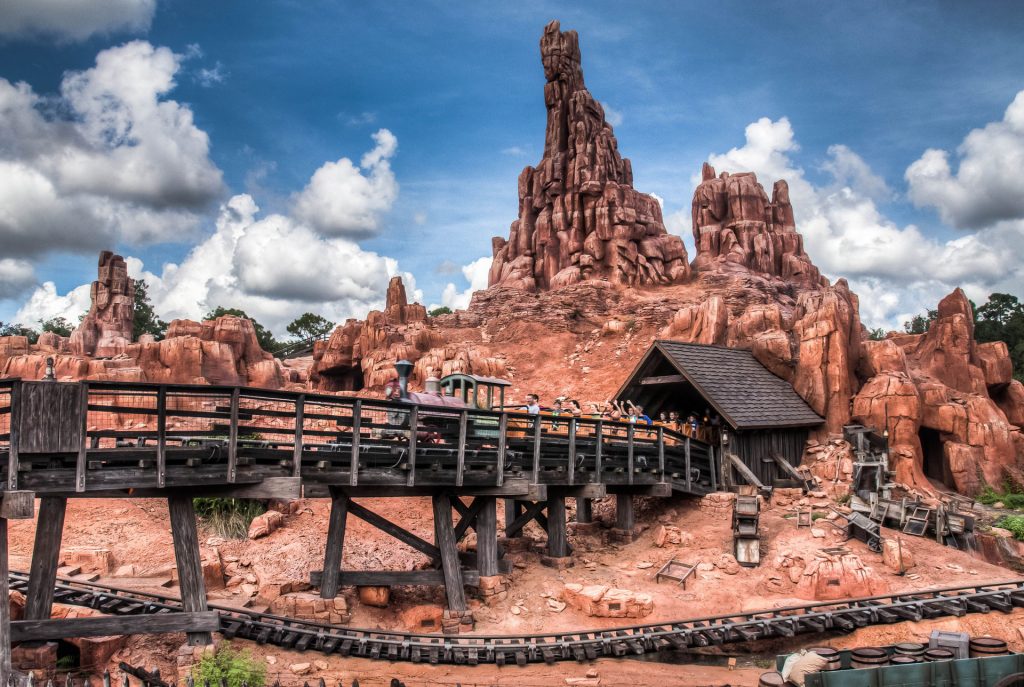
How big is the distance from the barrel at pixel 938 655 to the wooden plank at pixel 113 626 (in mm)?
11372

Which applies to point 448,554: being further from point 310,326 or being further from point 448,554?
point 310,326

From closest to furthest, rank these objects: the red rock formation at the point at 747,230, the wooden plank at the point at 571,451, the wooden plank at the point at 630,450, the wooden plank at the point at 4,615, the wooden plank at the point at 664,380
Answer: the wooden plank at the point at 4,615
the wooden plank at the point at 571,451
the wooden plank at the point at 630,450
the wooden plank at the point at 664,380
the red rock formation at the point at 747,230

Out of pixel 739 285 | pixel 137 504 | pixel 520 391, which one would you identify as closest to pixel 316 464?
pixel 137 504

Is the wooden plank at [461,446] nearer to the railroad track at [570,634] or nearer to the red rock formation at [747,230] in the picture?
the railroad track at [570,634]

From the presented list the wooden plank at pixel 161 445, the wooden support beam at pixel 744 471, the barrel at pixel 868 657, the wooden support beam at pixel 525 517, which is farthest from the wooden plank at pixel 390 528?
the wooden support beam at pixel 744 471

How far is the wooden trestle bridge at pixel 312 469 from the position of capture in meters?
9.63

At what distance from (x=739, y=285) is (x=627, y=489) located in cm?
3915

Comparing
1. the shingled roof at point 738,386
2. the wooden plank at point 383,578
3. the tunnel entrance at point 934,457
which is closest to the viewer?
the wooden plank at point 383,578

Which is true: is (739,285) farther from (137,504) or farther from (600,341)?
(137,504)

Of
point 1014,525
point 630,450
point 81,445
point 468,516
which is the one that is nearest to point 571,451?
point 630,450

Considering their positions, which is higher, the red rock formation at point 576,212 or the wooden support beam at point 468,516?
the red rock formation at point 576,212

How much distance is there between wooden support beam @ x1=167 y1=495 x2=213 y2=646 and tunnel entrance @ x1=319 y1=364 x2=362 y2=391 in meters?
29.2

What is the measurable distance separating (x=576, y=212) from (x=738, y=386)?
125ft

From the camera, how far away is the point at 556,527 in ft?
59.1
